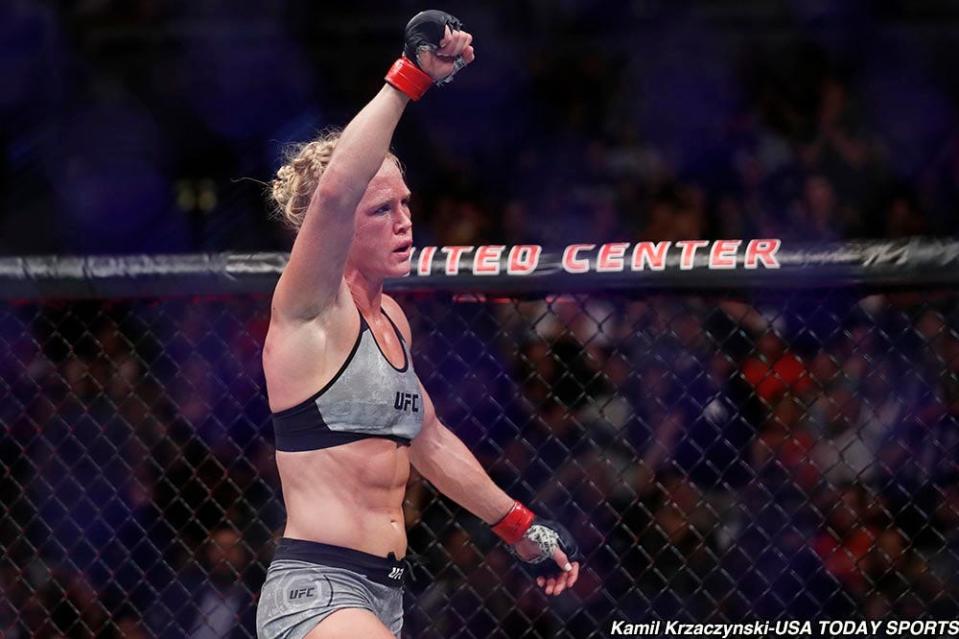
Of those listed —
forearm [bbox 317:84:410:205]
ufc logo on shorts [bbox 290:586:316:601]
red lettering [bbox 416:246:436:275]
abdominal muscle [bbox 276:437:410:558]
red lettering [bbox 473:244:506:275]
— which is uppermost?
forearm [bbox 317:84:410:205]

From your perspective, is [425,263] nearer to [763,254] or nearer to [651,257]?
[651,257]

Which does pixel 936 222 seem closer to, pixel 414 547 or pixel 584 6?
pixel 584 6

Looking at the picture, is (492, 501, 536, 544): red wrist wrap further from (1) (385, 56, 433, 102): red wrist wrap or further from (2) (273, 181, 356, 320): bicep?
(1) (385, 56, 433, 102): red wrist wrap

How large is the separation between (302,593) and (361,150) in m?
0.76

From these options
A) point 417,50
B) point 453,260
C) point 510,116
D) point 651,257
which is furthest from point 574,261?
point 510,116

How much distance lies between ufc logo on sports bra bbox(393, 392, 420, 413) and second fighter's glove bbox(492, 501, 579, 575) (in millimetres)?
316

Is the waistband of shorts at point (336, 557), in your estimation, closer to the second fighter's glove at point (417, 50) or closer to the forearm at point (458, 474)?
the forearm at point (458, 474)

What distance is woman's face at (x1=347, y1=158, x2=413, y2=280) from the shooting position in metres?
2.38

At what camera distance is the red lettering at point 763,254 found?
2.54 m

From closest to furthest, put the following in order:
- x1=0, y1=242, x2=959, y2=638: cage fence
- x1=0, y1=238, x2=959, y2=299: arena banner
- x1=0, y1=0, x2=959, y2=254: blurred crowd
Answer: x1=0, y1=238, x2=959, y2=299: arena banner
x1=0, y1=242, x2=959, y2=638: cage fence
x1=0, y1=0, x2=959, y2=254: blurred crowd

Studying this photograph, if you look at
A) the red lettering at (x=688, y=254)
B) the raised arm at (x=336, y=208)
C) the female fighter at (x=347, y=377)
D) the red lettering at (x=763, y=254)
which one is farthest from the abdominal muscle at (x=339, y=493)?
the red lettering at (x=763, y=254)

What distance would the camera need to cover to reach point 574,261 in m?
2.64

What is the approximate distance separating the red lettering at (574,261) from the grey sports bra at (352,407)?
485 millimetres

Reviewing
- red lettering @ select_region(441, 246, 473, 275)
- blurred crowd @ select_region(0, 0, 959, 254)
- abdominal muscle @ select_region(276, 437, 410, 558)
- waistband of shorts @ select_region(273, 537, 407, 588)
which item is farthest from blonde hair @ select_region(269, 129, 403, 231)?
blurred crowd @ select_region(0, 0, 959, 254)
